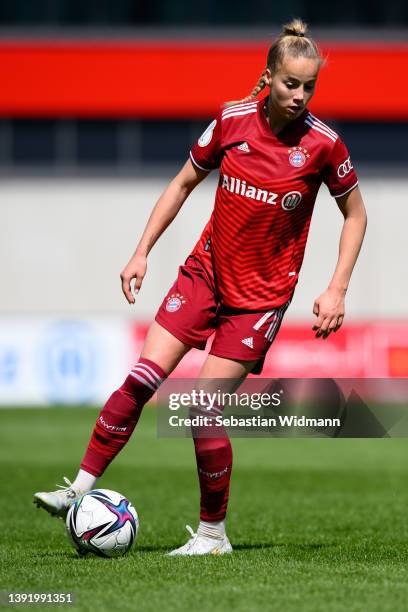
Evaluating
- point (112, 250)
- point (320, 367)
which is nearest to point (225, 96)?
point (112, 250)

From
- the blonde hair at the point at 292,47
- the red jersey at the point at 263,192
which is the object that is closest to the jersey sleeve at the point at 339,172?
the red jersey at the point at 263,192

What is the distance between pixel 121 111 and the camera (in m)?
22.6

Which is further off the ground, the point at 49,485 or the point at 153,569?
the point at 153,569

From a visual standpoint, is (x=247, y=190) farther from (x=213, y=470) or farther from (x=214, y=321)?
(x=213, y=470)

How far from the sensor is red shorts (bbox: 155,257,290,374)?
5488 mm

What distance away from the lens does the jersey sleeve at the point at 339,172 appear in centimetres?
541

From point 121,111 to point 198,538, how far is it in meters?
17.8

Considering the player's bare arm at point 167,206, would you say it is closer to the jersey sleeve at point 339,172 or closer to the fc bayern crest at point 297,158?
the fc bayern crest at point 297,158

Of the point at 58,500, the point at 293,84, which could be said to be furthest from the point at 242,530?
the point at 293,84

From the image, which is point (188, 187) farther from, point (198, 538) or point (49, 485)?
point (49, 485)

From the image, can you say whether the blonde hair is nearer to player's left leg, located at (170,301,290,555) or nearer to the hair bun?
the hair bun

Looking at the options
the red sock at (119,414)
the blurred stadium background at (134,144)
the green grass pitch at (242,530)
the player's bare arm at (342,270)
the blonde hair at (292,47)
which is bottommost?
the blurred stadium background at (134,144)

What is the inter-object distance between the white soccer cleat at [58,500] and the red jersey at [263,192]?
3.77 ft

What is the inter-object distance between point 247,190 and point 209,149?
1.03 feet
